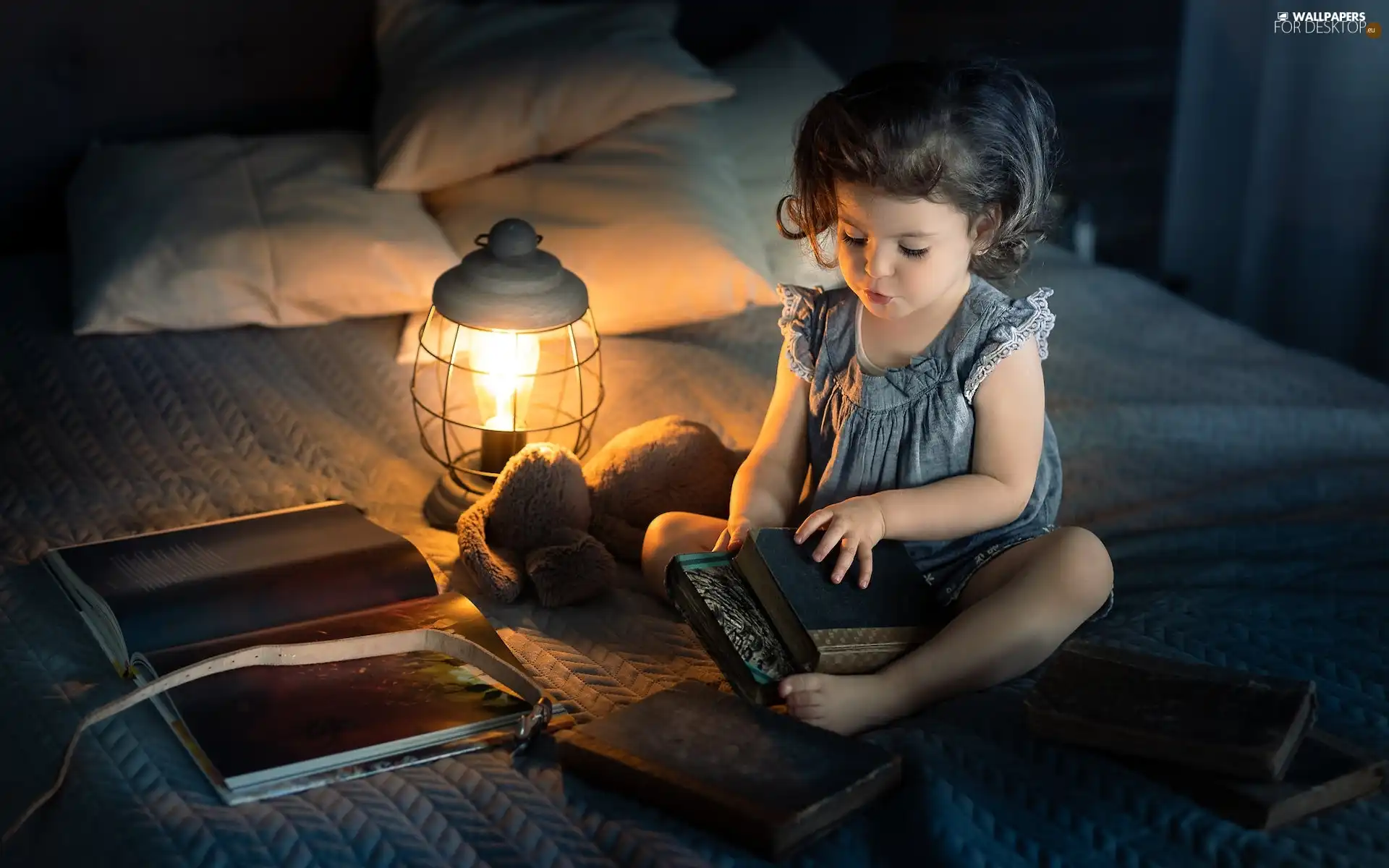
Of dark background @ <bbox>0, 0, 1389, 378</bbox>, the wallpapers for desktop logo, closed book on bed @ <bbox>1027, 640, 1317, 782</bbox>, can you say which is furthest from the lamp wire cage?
the wallpapers for desktop logo

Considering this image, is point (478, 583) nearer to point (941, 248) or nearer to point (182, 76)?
point (941, 248)

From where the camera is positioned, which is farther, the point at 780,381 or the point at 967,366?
the point at 780,381

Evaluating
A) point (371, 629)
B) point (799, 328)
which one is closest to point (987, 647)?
point (799, 328)

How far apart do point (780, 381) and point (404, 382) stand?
1.91 feet

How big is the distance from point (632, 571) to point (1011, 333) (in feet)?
1.44

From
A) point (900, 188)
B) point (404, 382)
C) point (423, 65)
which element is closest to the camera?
point (900, 188)

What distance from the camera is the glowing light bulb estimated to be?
54.8 inches

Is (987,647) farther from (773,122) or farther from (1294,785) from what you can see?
(773,122)

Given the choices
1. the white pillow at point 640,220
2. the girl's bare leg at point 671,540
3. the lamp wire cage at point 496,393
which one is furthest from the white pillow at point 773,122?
the girl's bare leg at point 671,540

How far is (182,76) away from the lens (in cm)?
209

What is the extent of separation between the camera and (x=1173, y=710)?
2.98 ft

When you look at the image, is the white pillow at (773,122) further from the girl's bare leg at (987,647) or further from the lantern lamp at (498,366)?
→ the girl's bare leg at (987,647)

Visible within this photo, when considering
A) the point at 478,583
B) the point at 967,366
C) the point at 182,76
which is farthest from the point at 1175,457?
the point at 182,76

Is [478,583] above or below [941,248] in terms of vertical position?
below
